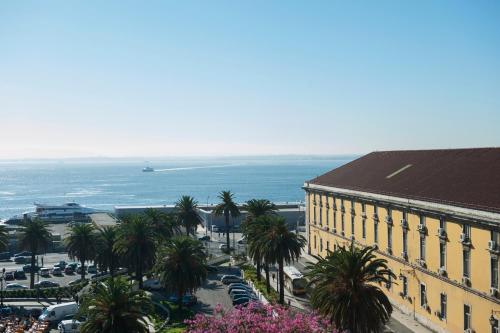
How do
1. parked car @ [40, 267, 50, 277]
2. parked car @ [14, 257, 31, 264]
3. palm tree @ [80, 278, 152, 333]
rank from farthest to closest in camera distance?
parked car @ [14, 257, 31, 264] → parked car @ [40, 267, 50, 277] → palm tree @ [80, 278, 152, 333]

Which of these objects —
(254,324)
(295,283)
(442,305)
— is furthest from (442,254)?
(254,324)

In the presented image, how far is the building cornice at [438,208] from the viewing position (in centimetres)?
3600

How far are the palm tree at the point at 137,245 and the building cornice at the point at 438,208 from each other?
2290 cm

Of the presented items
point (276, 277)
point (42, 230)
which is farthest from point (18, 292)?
point (276, 277)

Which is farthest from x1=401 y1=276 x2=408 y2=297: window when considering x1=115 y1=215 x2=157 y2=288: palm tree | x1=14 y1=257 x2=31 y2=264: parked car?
x1=14 y1=257 x2=31 y2=264: parked car

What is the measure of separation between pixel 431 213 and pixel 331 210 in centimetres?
2489

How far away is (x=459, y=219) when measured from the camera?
39.6 meters

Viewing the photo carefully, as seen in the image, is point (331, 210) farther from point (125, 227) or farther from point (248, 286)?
point (125, 227)

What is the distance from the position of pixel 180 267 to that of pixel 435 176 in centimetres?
2473

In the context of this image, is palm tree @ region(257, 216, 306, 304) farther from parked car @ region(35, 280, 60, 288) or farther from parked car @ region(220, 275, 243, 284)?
parked car @ region(35, 280, 60, 288)

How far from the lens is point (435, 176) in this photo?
→ 49.8 m

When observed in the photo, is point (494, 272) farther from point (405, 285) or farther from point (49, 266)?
point (49, 266)

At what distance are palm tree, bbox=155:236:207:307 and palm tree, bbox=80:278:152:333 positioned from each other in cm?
1541

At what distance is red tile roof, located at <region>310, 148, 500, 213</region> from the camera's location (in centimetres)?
4038
